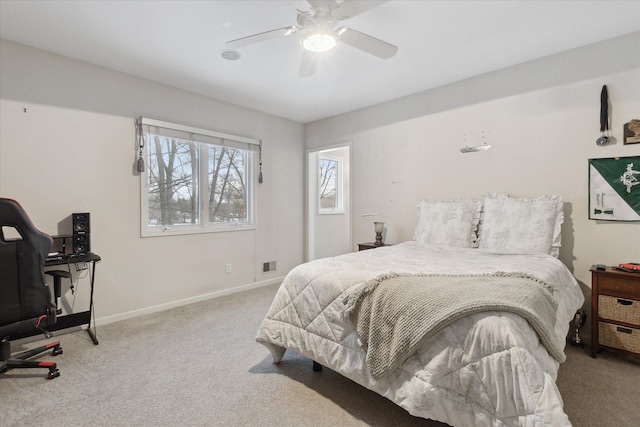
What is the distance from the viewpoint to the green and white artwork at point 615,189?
238cm

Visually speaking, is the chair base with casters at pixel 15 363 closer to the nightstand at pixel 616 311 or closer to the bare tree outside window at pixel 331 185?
the nightstand at pixel 616 311

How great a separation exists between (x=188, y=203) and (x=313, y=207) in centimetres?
197

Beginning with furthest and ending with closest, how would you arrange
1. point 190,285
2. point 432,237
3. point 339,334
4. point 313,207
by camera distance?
point 313,207, point 190,285, point 432,237, point 339,334

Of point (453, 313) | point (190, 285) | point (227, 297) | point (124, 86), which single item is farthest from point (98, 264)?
point (453, 313)

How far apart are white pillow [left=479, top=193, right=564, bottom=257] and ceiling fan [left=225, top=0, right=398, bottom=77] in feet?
5.70

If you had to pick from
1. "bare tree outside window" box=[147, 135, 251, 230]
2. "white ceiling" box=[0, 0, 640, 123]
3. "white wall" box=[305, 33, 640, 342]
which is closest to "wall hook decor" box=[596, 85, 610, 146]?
"white wall" box=[305, 33, 640, 342]

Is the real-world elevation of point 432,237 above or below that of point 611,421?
above

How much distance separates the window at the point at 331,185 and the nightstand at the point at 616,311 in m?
3.87

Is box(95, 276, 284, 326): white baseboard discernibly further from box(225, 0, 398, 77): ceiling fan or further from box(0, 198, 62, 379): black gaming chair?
box(225, 0, 398, 77): ceiling fan

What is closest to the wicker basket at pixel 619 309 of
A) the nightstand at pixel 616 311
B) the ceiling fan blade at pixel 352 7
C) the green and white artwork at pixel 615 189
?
the nightstand at pixel 616 311

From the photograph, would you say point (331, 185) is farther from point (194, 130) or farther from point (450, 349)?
point (450, 349)

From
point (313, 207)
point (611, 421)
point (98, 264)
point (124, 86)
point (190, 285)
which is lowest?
point (611, 421)

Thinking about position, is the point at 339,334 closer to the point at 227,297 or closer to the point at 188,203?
the point at 227,297

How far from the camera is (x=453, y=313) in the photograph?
1263 millimetres
